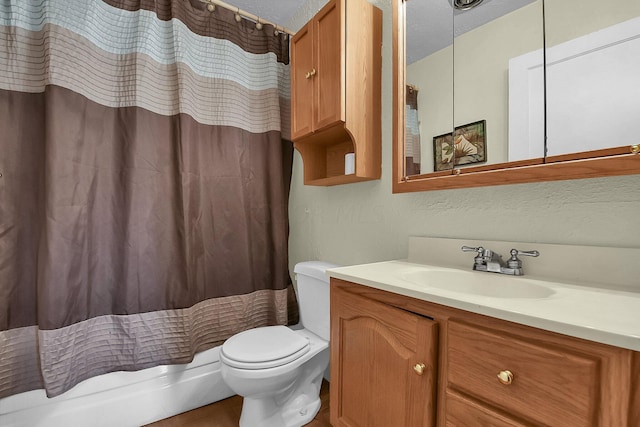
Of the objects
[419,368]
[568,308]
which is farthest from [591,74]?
[419,368]

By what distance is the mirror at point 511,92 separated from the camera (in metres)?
0.79

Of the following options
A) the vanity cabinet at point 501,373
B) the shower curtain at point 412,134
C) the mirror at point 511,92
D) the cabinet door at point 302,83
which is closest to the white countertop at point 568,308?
the vanity cabinet at point 501,373

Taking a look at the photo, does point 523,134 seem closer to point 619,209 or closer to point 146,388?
point 619,209

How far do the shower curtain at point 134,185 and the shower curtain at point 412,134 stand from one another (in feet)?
3.07

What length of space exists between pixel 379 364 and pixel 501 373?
1.21 ft

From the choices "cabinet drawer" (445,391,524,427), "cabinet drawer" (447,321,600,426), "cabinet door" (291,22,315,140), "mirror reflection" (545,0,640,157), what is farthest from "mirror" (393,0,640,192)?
"cabinet drawer" (445,391,524,427)

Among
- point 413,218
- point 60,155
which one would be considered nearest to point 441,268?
point 413,218

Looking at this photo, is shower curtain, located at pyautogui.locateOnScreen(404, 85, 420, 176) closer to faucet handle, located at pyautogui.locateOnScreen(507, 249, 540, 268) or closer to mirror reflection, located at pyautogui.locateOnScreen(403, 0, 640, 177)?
mirror reflection, located at pyautogui.locateOnScreen(403, 0, 640, 177)

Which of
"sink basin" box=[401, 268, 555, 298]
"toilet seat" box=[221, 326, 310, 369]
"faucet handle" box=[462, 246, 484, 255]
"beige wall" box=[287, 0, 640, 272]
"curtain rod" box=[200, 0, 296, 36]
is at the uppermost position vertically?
"curtain rod" box=[200, 0, 296, 36]

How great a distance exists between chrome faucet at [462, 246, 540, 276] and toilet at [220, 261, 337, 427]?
0.73 metres

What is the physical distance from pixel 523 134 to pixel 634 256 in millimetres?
447

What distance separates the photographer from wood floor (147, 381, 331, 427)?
1.51m

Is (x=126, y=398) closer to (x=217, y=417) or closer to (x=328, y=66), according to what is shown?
(x=217, y=417)

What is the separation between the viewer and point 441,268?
1087mm
